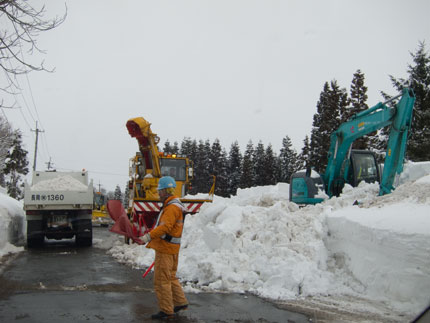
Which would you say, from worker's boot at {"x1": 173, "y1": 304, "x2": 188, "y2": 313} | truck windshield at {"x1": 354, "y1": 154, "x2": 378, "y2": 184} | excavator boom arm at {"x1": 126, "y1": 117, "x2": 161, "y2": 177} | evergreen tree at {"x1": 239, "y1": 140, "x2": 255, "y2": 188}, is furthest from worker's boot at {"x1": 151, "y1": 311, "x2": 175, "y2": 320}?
evergreen tree at {"x1": 239, "y1": 140, "x2": 255, "y2": 188}

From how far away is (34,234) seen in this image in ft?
43.1

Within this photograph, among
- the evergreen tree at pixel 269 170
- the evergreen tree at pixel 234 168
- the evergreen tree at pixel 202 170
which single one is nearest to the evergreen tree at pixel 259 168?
the evergreen tree at pixel 269 170

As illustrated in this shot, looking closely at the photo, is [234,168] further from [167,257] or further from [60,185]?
[167,257]

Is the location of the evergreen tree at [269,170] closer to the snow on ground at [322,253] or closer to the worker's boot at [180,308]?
the snow on ground at [322,253]

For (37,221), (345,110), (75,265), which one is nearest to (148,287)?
(75,265)

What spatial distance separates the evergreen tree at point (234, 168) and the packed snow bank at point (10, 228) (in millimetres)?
47547

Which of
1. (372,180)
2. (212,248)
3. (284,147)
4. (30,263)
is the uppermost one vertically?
(284,147)

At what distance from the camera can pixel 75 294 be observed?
21.5 feet

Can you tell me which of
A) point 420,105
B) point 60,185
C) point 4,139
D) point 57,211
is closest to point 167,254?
point 57,211

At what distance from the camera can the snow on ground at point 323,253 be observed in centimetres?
581

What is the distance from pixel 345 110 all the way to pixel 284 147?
28563 mm

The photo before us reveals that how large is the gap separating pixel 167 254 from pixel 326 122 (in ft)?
124

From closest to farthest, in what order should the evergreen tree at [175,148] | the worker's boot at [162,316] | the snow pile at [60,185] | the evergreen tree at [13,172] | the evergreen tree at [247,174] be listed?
the worker's boot at [162,316], the snow pile at [60,185], the evergreen tree at [13,172], the evergreen tree at [247,174], the evergreen tree at [175,148]

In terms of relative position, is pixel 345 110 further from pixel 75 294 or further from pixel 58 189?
pixel 75 294
